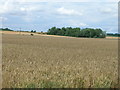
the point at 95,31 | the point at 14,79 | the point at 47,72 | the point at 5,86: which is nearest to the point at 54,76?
the point at 47,72

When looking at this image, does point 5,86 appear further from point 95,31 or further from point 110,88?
point 95,31

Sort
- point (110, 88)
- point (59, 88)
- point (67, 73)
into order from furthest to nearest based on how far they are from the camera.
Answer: point (67, 73), point (110, 88), point (59, 88)

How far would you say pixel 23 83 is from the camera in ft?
19.1

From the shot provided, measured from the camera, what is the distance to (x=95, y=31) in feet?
400

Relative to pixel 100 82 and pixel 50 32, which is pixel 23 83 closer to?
pixel 100 82

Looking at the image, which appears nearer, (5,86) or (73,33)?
(5,86)

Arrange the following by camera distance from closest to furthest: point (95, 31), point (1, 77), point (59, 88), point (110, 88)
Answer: point (59, 88)
point (110, 88)
point (1, 77)
point (95, 31)

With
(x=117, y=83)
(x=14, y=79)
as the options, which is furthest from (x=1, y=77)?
(x=117, y=83)

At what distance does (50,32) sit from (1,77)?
389 ft

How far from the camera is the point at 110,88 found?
602 cm

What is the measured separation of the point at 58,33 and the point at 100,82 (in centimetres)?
11876

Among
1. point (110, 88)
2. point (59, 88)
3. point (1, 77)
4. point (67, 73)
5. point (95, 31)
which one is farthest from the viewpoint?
point (95, 31)

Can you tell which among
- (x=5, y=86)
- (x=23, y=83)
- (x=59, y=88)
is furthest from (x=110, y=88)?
(x=5, y=86)

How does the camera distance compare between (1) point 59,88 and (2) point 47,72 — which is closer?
(1) point 59,88
